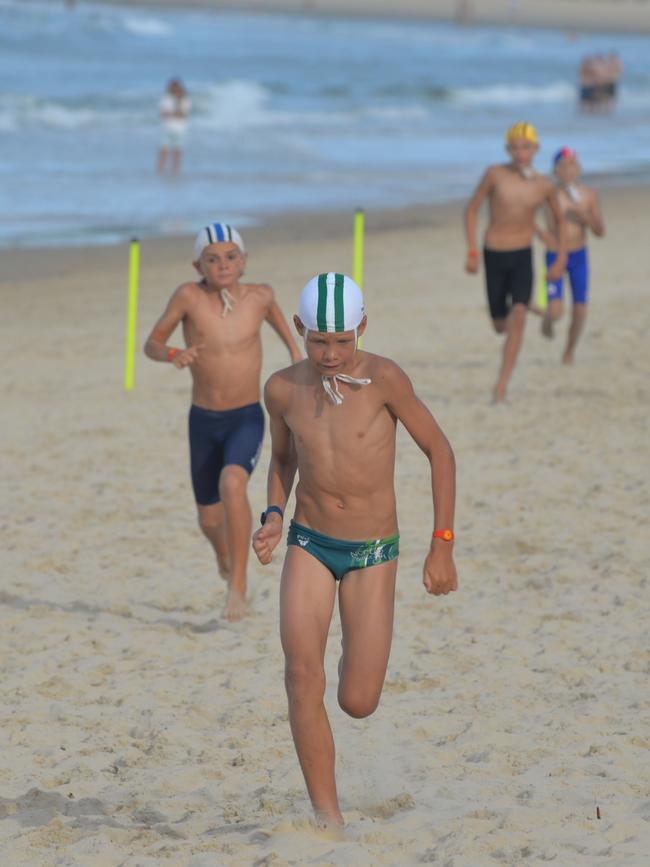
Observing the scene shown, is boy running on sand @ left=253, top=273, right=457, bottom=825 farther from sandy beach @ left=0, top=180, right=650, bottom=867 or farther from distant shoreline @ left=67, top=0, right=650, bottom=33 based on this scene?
distant shoreline @ left=67, top=0, right=650, bottom=33

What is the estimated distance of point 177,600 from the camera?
7770mm

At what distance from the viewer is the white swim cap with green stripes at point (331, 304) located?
4.80 metres

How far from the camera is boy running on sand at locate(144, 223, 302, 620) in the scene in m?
7.30

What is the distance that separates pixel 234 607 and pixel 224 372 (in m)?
1.15

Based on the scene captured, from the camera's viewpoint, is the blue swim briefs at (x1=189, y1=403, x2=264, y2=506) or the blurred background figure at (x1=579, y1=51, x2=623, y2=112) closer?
the blue swim briefs at (x1=189, y1=403, x2=264, y2=506)

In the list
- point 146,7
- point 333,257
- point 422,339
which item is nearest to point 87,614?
point 422,339

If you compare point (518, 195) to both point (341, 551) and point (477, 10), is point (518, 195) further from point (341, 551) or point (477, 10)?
point (477, 10)

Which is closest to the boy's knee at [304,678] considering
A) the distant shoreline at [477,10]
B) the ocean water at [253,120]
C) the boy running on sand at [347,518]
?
the boy running on sand at [347,518]

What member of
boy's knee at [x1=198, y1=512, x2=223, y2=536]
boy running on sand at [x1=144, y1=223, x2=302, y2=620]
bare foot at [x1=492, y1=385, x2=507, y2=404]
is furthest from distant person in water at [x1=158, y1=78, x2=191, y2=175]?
boy's knee at [x1=198, y1=512, x2=223, y2=536]

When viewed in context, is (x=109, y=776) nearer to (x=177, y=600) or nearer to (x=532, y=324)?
(x=177, y=600)

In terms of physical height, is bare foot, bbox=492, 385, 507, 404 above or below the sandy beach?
above

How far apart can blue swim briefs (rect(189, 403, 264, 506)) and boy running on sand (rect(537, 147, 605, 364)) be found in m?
5.66

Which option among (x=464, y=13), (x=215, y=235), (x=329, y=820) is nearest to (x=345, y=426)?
(x=329, y=820)

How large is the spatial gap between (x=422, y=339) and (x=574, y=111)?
38.6 meters
